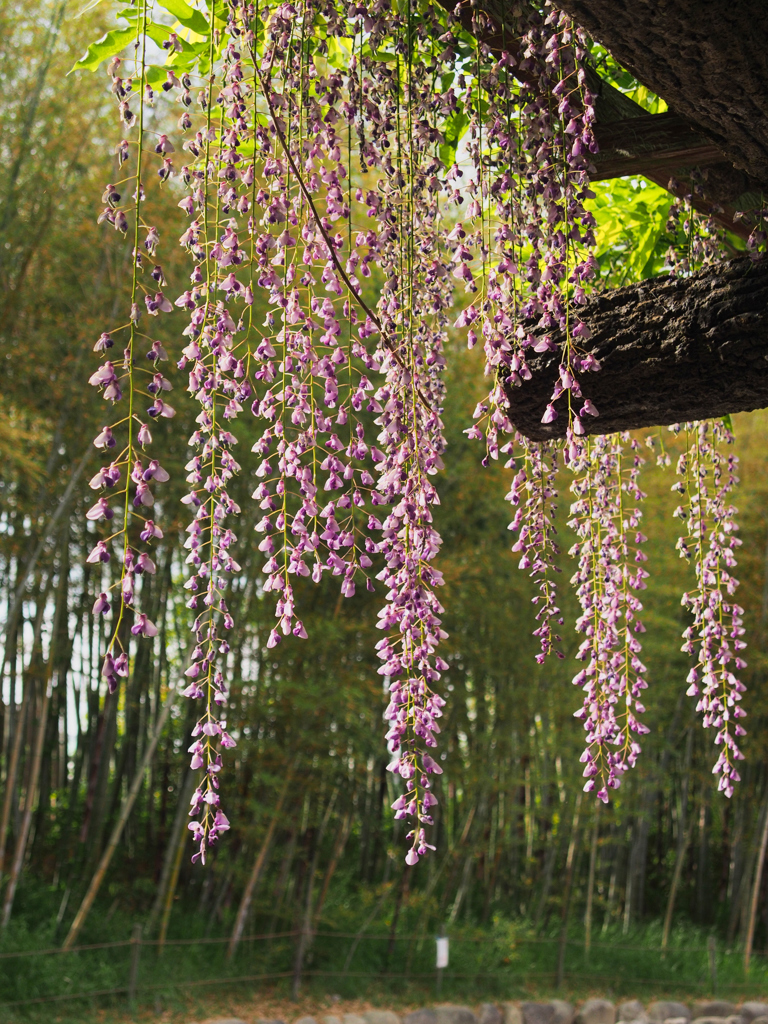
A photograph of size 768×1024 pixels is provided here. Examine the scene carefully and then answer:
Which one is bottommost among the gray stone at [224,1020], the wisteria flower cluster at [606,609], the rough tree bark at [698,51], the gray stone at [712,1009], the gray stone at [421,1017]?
the gray stone at [712,1009]

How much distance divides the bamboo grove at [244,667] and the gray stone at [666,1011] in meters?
1.32

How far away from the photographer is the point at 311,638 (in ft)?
22.0

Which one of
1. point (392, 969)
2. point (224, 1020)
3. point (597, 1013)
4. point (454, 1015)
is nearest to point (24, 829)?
point (224, 1020)

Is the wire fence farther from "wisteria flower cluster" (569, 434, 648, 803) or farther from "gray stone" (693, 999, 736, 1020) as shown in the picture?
"wisteria flower cluster" (569, 434, 648, 803)

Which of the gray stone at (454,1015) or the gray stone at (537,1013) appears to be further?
the gray stone at (537,1013)

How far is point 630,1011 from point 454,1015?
5.52 feet

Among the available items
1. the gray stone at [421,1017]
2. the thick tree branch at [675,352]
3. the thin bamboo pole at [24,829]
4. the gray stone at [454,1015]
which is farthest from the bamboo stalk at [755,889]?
the thick tree branch at [675,352]

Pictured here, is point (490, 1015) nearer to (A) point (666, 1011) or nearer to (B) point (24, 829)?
(A) point (666, 1011)

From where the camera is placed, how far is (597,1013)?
7551 millimetres

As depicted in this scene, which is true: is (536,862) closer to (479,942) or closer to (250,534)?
(479,942)

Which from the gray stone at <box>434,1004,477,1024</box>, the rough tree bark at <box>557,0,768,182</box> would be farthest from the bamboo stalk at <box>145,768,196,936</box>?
the rough tree bark at <box>557,0,768,182</box>

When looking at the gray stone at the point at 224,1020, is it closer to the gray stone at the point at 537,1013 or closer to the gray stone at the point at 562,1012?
the gray stone at the point at 537,1013

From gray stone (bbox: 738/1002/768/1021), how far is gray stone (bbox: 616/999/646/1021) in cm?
106

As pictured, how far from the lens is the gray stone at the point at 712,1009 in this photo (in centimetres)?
821
